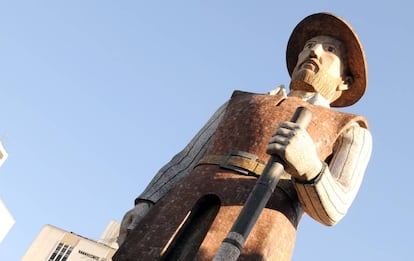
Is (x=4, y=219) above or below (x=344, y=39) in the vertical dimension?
above

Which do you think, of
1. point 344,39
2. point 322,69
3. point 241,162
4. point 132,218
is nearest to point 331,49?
point 344,39

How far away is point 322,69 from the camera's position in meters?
5.48

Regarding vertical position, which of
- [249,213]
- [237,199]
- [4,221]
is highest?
[4,221]

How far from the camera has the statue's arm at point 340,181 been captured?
397 cm

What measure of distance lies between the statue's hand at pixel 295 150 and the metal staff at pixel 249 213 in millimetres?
68

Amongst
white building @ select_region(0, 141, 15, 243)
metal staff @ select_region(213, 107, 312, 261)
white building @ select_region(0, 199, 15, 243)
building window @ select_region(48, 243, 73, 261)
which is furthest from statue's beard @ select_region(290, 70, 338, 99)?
white building @ select_region(0, 199, 15, 243)

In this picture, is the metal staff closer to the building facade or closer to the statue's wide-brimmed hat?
the statue's wide-brimmed hat

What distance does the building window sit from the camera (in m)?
29.8

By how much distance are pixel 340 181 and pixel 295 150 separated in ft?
2.64

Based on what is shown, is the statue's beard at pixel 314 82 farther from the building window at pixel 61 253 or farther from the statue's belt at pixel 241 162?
the building window at pixel 61 253

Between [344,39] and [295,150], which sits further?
[344,39]

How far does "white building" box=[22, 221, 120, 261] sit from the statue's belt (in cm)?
2551

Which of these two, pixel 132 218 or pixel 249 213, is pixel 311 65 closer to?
pixel 132 218

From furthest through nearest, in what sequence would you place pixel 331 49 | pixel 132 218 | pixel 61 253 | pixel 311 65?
pixel 61 253
pixel 331 49
pixel 311 65
pixel 132 218
